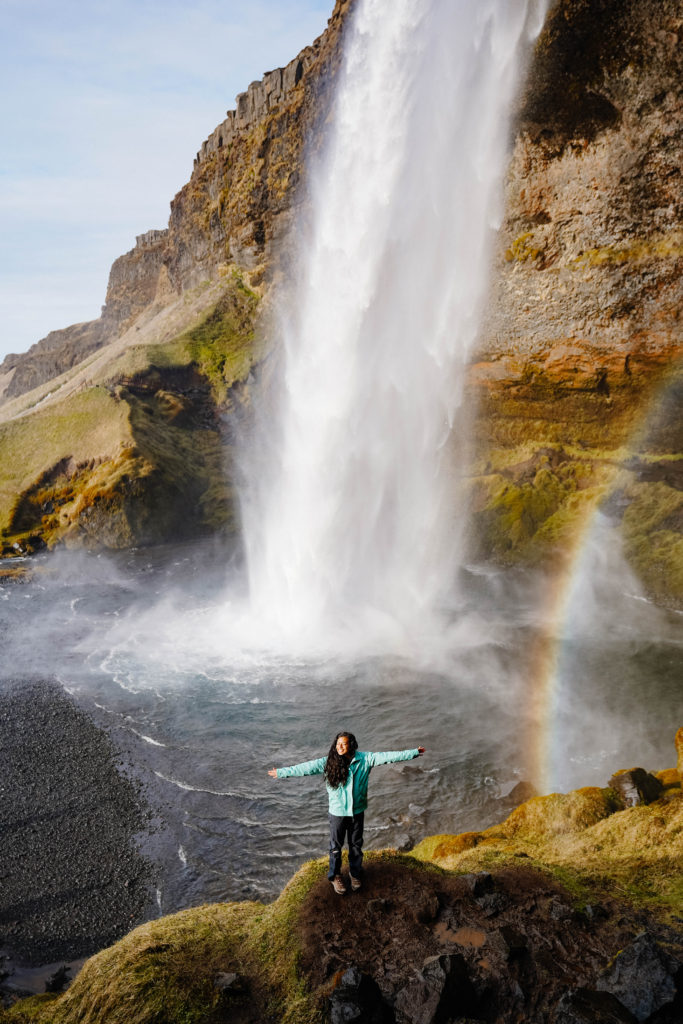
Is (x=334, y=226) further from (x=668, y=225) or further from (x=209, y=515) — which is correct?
(x=209, y=515)

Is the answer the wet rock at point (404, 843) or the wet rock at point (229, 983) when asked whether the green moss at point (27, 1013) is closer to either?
the wet rock at point (229, 983)

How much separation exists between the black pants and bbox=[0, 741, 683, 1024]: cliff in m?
0.29

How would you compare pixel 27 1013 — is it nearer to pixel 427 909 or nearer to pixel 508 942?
pixel 427 909

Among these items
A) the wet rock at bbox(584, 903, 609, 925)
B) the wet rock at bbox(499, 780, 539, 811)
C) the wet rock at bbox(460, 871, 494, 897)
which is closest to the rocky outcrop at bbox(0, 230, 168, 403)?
the wet rock at bbox(499, 780, 539, 811)

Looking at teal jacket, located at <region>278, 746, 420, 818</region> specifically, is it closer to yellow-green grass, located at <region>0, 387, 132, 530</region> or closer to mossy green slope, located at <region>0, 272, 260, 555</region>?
mossy green slope, located at <region>0, 272, 260, 555</region>

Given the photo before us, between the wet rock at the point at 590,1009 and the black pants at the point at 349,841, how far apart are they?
8.30ft

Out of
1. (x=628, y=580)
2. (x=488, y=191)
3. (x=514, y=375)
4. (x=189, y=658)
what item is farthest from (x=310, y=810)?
(x=488, y=191)

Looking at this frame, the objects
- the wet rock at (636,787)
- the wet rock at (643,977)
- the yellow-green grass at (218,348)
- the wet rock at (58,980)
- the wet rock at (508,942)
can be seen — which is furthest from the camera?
the yellow-green grass at (218,348)

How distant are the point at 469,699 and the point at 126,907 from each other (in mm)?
11463

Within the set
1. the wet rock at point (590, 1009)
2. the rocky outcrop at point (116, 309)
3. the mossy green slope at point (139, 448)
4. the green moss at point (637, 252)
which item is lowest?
the wet rock at point (590, 1009)

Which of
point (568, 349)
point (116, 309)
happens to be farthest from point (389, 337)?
point (116, 309)

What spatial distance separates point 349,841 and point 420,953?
135 cm

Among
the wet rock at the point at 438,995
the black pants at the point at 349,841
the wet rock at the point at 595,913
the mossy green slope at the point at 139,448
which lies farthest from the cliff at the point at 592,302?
the wet rock at the point at 438,995

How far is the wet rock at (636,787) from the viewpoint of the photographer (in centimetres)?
1088
